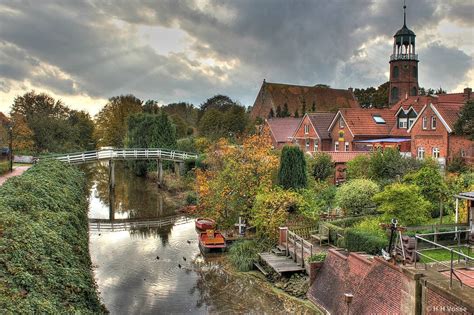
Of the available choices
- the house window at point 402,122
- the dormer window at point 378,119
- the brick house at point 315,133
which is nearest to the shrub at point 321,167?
the house window at point 402,122

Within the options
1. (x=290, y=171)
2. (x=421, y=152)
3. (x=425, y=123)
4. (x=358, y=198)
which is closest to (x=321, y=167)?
(x=290, y=171)

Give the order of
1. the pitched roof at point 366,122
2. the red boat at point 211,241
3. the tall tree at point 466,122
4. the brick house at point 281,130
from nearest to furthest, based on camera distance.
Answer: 1. the red boat at point 211,241
2. the tall tree at point 466,122
3. the pitched roof at point 366,122
4. the brick house at point 281,130

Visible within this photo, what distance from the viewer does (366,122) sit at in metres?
50.2

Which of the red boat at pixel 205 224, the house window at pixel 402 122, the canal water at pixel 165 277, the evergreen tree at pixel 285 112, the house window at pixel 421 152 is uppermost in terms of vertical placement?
the evergreen tree at pixel 285 112

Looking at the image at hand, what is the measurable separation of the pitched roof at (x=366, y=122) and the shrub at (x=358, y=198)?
23775mm

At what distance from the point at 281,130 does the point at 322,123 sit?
31.3 ft

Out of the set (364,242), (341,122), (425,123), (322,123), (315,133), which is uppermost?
(322,123)


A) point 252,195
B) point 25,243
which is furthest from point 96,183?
point 25,243

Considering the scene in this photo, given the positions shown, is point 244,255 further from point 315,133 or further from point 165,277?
point 315,133

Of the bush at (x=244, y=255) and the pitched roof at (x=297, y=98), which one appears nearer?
the bush at (x=244, y=255)

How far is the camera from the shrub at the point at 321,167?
34219mm

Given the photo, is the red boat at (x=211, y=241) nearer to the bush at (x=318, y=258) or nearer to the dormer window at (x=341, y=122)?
the bush at (x=318, y=258)

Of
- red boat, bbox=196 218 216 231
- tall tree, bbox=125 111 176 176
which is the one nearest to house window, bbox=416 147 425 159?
red boat, bbox=196 218 216 231

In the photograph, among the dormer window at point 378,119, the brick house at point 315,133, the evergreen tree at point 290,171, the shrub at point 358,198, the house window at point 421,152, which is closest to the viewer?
the shrub at point 358,198
